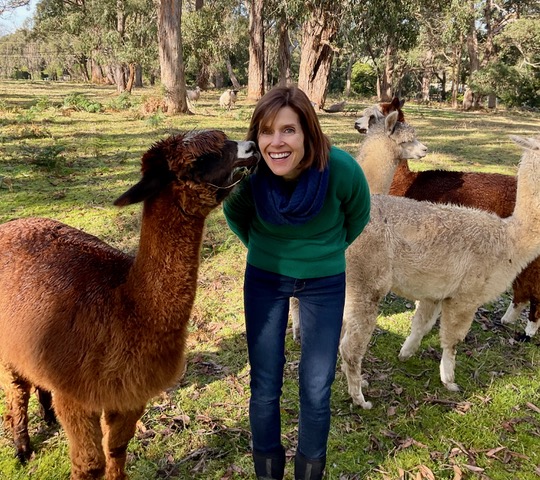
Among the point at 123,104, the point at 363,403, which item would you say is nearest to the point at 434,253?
the point at 363,403

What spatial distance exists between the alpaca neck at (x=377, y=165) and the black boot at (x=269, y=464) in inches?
121

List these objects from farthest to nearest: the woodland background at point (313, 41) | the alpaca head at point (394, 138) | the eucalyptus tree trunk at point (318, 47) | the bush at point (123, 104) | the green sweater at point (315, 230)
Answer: the bush at point (123, 104)
the woodland background at point (313, 41)
the eucalyptus tree trunk at point (318, 47)
the alpaca head at point (394, 138)
the green sweater at point (315, 230)

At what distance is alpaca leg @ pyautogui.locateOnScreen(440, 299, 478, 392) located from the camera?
362cm

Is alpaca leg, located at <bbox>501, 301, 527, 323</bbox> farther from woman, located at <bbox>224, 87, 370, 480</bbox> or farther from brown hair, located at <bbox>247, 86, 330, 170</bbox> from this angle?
brown hair, located at <bbox>247, 86, 330, 170</bbox>

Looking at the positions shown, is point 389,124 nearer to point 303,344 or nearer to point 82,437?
point 303,344

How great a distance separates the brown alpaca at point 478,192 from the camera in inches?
180

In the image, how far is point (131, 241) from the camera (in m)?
5.93

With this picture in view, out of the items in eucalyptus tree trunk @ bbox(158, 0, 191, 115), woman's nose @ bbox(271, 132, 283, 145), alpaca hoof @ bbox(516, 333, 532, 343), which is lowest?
alpaca hoof @ bbox(516, 333, 532, 343)

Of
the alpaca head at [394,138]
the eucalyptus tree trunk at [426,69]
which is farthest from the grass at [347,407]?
the eucalyptus tree trunk at [426,69]

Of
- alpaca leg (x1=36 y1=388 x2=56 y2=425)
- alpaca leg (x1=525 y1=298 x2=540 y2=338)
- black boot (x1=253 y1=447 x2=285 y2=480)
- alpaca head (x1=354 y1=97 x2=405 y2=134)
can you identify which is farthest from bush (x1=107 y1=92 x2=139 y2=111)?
black boot (x1=253 y1=447 x2=285 y2=480)

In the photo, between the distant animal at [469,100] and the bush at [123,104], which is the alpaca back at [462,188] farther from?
the distant animal at [469,100]

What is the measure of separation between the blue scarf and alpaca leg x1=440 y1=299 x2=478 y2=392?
7.17 feet

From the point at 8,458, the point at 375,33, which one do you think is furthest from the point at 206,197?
the point at 375,33

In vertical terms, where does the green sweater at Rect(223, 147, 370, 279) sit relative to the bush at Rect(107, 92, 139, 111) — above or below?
below
